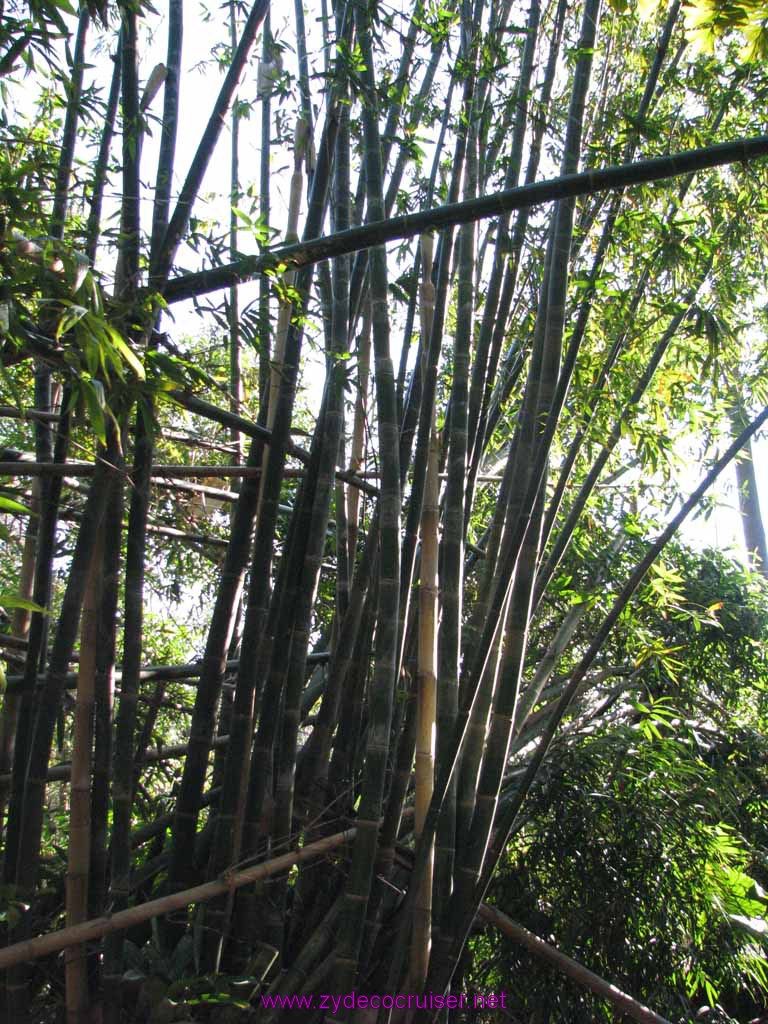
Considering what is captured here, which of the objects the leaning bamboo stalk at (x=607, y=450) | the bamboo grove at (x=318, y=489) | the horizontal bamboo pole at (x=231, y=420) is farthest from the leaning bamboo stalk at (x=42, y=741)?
the leaning bamboo stalk at (x=607, y=450)

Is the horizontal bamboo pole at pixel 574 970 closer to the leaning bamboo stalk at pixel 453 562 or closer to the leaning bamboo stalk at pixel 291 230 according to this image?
the leaning bamboo stalk at pixel 453 562

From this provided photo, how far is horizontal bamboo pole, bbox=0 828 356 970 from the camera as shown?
188cm

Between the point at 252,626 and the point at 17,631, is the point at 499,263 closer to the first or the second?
the point at 252,626

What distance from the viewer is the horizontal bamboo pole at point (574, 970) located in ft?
8.13

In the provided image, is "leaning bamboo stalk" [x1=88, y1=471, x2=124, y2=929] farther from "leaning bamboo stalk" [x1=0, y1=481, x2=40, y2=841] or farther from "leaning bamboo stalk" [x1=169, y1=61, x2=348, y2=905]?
"leaning bamboo stalk" [x1=0, y1=481, x2=40, y2=841]

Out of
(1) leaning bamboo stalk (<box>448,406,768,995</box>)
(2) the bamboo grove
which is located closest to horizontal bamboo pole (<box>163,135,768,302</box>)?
(2) the bamboo grove

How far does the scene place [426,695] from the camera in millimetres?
2205

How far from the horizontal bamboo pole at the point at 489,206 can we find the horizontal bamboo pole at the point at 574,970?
72.8 inches

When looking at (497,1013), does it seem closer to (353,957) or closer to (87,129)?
(353,957)

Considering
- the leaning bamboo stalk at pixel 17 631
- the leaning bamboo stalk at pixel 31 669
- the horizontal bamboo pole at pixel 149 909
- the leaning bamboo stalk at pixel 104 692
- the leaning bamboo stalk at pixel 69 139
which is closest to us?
the horizontal bamboo pole at pixel 149 909

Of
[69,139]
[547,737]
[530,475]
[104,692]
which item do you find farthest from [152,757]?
[69,139]

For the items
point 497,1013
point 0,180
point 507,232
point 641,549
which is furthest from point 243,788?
point 641,549

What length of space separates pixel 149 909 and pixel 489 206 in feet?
5.51

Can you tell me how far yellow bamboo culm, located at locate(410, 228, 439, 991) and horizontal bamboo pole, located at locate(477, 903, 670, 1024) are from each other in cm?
46
